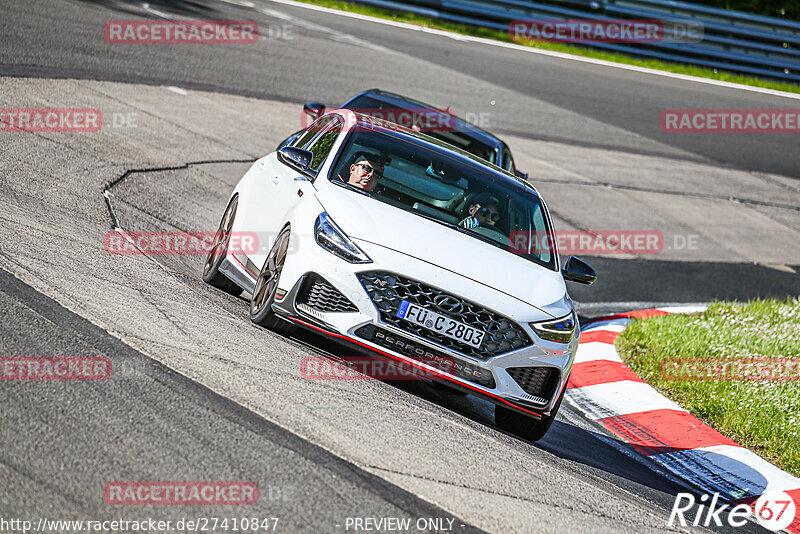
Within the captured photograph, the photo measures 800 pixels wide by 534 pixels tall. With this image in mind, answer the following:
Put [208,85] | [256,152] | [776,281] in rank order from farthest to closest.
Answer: [208,85] < [776,281] < [256,152]

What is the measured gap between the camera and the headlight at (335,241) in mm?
5957

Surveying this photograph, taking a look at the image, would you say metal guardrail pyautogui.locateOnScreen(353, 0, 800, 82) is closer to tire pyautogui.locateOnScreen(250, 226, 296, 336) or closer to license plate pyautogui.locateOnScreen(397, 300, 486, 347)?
tire pyautogui.locateOnScreen(250, 226, 296, 336)

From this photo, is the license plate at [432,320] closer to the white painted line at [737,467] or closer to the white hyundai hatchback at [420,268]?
the white hyundai hatchback at [420,268]

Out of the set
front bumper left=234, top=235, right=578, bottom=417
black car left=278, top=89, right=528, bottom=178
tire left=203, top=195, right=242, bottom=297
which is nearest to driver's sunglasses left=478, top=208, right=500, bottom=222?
front bumper left=234, top=235, right=578, bottom=417

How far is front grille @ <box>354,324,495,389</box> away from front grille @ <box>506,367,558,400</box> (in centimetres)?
19

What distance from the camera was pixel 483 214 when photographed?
699cm

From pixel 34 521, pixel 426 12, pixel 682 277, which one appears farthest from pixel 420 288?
pixel 426 12

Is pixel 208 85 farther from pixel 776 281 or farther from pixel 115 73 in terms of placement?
pixel 776 281

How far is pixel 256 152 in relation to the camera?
42.0ft

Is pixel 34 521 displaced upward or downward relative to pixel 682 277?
Result: upward

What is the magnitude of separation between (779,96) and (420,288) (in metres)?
24.1

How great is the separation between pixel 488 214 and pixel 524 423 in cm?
152

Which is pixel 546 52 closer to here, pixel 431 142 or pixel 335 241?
pixel 431 142

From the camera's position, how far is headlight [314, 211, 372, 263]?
19.5 feet
